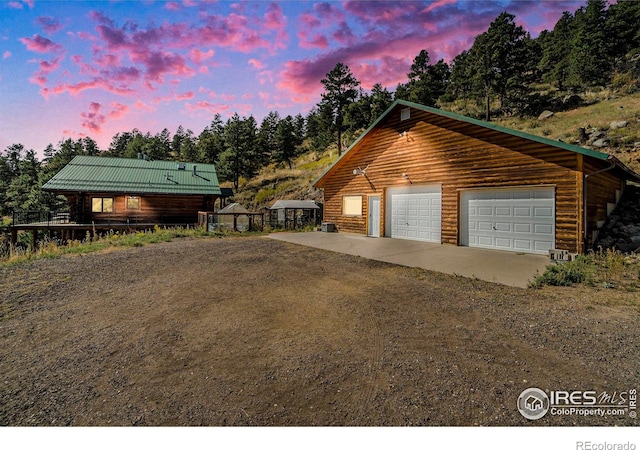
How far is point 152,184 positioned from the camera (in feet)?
79.7

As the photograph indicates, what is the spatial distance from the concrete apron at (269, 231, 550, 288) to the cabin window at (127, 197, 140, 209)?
18244mm

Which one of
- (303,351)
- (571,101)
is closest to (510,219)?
(303,351)

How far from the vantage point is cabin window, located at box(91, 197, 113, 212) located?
2226 centimetres

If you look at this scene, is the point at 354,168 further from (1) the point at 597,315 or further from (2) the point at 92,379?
(2) the point at 92,379

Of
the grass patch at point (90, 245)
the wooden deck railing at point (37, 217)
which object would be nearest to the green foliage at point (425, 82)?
the grass patch at point (90, 245)

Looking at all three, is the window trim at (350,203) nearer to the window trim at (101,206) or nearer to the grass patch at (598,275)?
the grass patch at (598,275)

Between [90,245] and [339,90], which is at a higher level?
[339,90]

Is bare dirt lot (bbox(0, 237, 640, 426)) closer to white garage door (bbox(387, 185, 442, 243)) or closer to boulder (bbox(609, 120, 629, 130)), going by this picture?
white garage door (bbox(387, 185, 442, 243))

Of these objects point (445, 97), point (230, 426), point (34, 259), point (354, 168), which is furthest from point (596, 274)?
point (445, 97)

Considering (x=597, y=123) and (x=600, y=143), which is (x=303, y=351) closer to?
(x=600, y=143)

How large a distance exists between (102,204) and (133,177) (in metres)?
3.37

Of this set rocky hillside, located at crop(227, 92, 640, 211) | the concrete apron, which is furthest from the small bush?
rocky hillside, located at crop(227, 92, 640, 211)

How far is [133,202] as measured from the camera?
23234mm

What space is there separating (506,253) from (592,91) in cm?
3263
